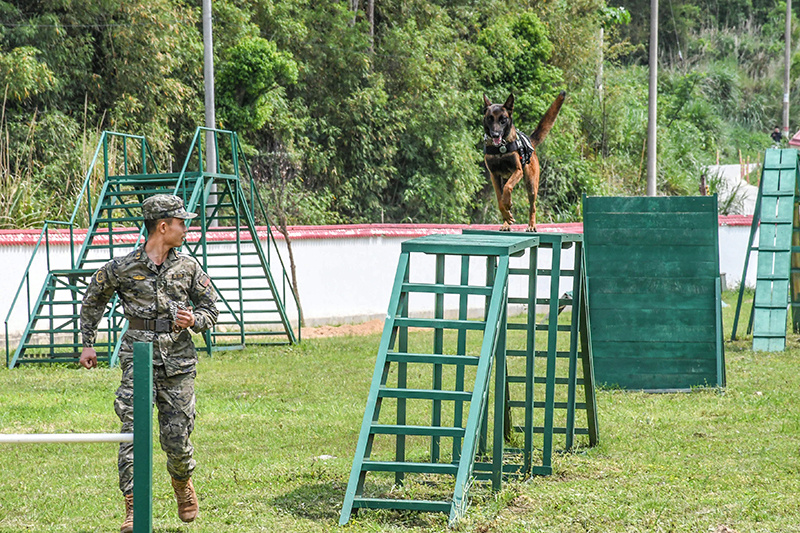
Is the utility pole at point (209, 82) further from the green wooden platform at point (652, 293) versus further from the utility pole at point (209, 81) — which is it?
the green wooden platform at point (652, 293)

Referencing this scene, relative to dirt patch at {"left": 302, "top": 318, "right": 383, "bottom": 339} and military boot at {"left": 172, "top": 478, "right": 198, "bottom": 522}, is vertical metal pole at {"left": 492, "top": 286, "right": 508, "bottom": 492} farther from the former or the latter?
dirt patch at {"left": 302, "top": 318, "right": 383, "bottom": 339}

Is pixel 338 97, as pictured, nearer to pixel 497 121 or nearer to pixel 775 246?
pixel 775 246

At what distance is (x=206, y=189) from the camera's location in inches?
540

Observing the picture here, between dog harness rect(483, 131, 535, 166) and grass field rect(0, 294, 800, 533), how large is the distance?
212cm

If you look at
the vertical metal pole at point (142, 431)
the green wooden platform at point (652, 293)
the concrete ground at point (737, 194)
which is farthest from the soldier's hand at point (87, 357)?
the concrete ground at point (737, 194)

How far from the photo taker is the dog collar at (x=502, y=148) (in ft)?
21.6

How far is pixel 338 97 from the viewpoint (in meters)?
26.5

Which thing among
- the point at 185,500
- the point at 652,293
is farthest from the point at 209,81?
the point at 185,500

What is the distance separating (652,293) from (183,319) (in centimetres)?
631

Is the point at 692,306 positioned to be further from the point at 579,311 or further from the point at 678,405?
the point at 579,311

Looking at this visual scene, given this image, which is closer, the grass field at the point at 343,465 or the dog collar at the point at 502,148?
the grass field at the point at 343,465

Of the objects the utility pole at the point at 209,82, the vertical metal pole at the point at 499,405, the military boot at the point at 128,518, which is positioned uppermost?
the utility pole at the point at 209,82

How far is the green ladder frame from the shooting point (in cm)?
1309

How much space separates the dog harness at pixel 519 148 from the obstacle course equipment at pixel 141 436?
129 inches
